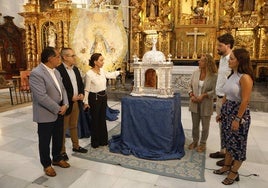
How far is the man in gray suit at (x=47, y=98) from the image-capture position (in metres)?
2.61

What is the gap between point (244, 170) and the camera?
10.3ft

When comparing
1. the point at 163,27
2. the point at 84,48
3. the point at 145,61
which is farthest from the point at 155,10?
the point at 145,61

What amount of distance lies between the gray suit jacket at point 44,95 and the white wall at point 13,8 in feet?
35.0

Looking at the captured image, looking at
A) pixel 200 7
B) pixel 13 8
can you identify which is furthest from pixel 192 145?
pixel 13 8

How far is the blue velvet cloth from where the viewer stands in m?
3.39

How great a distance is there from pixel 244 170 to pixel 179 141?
992 millimetres

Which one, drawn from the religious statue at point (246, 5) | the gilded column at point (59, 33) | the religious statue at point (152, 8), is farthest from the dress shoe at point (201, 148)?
the gilded column at point (59, 33)

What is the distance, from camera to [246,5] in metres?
10.1

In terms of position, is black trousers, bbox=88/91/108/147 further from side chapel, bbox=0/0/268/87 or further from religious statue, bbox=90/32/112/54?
side chapel, bbox=0/0/268/87

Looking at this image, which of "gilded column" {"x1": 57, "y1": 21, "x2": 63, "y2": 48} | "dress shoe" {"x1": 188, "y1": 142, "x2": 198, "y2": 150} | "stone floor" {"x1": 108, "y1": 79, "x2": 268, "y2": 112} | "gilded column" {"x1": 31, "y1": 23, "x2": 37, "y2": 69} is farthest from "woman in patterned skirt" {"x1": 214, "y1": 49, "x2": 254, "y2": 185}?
"gilded column" {"x1": 31, "y1": 23, "x2": 37, "y2": 69}

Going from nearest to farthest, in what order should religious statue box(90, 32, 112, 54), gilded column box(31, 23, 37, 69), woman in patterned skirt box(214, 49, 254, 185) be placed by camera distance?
woman in patterned skirt box(214, 49, 254, 185), religious statue box(90, 32, 112, 54), gilded column box(31, 23, 37, 69)

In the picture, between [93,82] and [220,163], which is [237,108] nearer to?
[220,163]

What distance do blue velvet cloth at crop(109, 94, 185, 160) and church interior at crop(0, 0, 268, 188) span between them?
42 cm

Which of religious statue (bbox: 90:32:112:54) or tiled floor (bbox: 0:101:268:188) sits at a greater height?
religious statue (bbox: 90:32:112:54)
